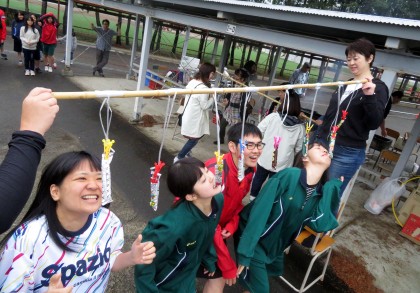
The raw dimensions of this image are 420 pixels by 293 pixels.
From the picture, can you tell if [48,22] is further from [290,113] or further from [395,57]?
[395,57]

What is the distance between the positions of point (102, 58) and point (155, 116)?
188 inches

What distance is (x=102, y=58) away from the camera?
1082cm

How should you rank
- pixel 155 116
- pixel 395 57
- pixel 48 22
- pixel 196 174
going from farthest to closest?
1. pixel 48 22
2. pixel 155 116
3. pixel 395 57
4. pixel 196 174

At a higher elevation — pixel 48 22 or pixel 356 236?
→ pixel 48 22

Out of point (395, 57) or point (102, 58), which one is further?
point (102, 58)

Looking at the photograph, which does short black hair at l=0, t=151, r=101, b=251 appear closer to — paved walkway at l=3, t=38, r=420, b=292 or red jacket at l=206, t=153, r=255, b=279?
red jacket at l=206, t=153, r=255, b=279

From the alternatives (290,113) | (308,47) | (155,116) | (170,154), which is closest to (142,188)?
(170,154)

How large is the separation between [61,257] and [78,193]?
0.92ft

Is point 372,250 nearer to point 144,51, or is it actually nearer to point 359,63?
point 359,63

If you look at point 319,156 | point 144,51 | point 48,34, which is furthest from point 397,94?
point 48,34

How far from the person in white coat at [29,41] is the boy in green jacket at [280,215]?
29.6 feet

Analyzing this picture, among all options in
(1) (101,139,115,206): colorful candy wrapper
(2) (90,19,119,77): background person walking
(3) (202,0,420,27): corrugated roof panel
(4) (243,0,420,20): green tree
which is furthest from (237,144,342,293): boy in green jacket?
(2) (90,19,119,77): background person walking

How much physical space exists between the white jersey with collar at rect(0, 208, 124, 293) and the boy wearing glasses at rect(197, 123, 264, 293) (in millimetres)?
881

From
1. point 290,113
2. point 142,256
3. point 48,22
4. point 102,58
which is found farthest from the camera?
point 102,58
